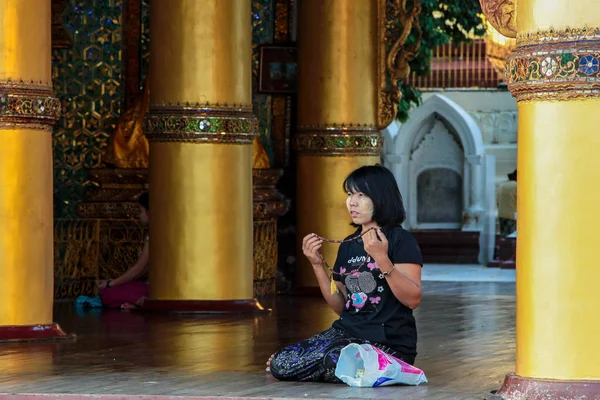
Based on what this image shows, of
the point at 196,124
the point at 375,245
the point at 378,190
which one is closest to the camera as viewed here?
the point at 375,245

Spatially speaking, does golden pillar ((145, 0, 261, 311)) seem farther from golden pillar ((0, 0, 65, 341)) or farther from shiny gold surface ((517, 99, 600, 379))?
shiny gold surface ((517, 99, 600, 379))

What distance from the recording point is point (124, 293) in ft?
42.0

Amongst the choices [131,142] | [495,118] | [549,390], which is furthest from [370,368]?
[495,118]

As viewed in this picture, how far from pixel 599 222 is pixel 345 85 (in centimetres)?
793

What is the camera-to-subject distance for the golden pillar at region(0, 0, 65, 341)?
953cm

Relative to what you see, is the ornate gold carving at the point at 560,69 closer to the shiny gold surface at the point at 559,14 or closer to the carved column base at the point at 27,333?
the shiny gold surface at the point at 559,14

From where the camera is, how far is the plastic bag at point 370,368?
7242 millimetres

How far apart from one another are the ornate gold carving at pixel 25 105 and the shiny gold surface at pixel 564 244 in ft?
12.7

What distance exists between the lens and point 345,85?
14.5 m

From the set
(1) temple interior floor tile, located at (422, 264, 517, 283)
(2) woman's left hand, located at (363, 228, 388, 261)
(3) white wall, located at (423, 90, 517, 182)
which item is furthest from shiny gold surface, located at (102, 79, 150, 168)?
(3) white wall, located at (423, 90, 517, 182)

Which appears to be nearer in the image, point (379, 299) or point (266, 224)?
point (379, 299)

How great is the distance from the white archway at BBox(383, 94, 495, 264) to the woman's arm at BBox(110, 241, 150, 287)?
13233mm

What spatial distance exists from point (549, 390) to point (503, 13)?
178cm

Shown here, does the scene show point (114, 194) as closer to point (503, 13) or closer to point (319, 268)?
point (319, 268)
